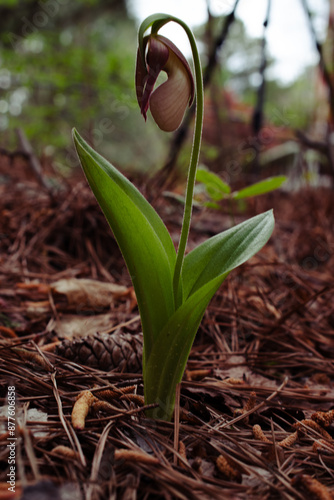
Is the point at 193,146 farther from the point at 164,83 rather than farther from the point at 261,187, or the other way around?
the point at 261,187

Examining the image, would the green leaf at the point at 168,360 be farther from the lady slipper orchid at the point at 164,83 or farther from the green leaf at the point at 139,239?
the lady slipper orchid at the point at 164,83

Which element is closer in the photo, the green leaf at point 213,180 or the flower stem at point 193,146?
the flower stem at point 193,146

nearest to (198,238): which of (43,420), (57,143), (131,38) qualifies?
(43,420)

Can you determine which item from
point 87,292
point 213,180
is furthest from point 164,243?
point 213,180

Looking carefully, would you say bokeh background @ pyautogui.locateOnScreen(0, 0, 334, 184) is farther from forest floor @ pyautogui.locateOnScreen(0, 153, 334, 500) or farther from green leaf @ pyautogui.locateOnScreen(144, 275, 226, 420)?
green leaf @ pyautogui.locateOnScreen(144, 275, 226, 420)

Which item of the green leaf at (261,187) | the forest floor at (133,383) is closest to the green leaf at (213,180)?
the green leaf at (261,187)

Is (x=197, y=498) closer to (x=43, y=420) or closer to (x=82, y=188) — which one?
(x=43, y=420)
